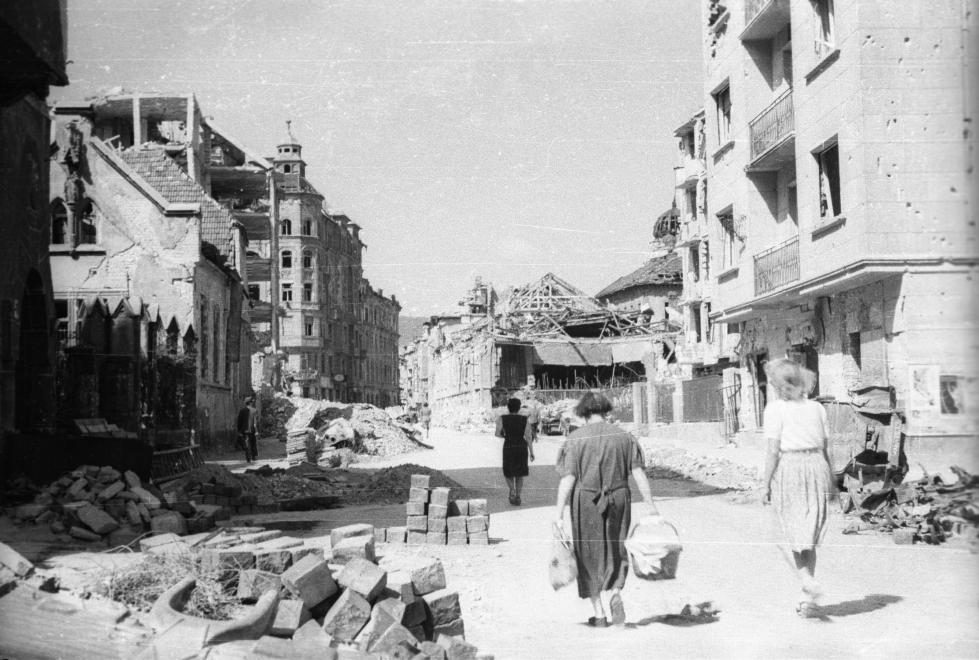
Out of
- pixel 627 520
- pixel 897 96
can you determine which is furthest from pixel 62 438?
pixel 897 96

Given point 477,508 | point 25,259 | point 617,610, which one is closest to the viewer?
point 617,610

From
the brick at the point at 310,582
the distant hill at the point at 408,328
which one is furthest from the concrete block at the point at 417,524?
the distant hill at the point at 408,328

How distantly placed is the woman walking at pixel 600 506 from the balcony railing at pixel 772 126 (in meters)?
13.7

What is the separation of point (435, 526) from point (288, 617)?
Answer: 4.53 metres

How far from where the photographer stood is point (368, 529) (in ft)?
30.9

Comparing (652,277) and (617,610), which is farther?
(652,277)

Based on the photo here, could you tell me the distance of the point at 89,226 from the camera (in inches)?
936

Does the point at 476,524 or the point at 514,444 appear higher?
the point at 514,444

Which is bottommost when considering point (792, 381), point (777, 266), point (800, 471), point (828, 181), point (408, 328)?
point (800, 471)

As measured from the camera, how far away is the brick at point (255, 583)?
687 cm

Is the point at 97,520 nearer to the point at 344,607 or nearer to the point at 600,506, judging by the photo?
the point at 344,607

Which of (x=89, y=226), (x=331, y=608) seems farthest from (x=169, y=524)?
(x=89, y=226)

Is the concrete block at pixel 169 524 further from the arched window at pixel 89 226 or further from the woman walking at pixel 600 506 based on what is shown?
the arched window at pixel 89 226

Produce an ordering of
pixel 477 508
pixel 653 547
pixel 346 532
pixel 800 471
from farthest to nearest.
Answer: pixel 477 508
pixel 346 532
pixel 800 471
pixel 653 547
